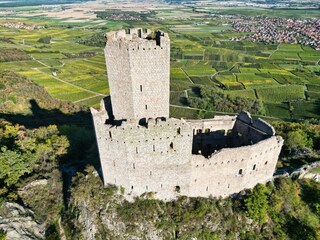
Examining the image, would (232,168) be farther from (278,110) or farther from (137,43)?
(278,110)

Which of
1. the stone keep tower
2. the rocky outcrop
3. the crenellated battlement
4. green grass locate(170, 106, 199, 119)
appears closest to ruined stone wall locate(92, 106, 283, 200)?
the stone keep tower

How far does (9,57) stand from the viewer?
130m

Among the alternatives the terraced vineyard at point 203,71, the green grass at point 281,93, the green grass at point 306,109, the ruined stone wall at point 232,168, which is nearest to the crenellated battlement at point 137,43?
the ruined stone wall at point 232,168

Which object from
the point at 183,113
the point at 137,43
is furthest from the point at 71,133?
the point at 183,113

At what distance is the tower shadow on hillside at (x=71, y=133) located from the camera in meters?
42.5

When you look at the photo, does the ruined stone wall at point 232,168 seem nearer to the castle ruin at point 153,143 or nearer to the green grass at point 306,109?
the castle ruin at point 153,143

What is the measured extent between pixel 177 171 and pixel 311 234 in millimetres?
19141

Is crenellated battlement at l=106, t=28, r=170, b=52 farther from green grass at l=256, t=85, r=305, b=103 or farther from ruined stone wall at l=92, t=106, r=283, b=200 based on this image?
green grass at l=256, t=85, r=305, b=103

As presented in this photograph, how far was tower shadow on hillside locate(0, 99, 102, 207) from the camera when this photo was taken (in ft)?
140

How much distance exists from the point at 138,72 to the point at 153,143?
8.26 meters

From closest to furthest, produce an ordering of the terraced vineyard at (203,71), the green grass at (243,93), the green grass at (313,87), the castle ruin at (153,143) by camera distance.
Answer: the castle ruin at (153,143), the terraced vineyard at (203,71), the green grass at (243,93), the green grass at (313,87)

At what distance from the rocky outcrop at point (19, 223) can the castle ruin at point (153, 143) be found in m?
12.1

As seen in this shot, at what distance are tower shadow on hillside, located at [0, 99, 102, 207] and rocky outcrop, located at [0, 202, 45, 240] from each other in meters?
4.75

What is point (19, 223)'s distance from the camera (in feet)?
114
